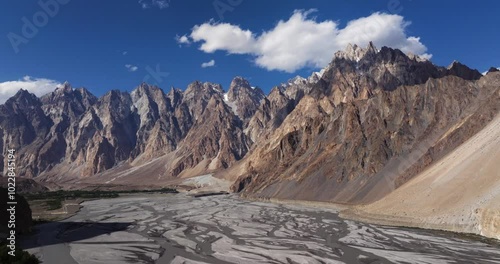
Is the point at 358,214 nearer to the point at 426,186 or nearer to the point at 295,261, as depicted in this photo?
the point at 426,186

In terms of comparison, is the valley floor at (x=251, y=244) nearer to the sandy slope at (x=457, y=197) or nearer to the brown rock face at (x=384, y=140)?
the sandy slope at (x=457, y=197)

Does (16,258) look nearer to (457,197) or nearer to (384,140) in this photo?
(457,197)

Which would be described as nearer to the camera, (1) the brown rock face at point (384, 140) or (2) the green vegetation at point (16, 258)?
(2) the green vegetation at point (16, 258)

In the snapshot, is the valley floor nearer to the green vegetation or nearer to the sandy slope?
the sandy slope

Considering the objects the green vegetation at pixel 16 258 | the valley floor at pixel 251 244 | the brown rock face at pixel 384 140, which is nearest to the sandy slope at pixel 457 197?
the valley floor at pixel 251 244

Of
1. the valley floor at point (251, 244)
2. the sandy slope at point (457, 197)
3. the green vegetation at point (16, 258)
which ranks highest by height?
the sandy slope at point (457, 197)

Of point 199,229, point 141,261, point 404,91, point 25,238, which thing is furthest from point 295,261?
point 404,91

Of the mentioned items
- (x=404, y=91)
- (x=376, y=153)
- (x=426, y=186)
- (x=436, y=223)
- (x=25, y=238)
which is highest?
(x=404, y=91)

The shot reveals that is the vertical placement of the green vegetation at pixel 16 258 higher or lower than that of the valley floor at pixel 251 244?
Result: higher

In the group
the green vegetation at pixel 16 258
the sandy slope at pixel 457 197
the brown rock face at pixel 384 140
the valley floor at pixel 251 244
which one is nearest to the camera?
the green vegetation at pixel 16 258
